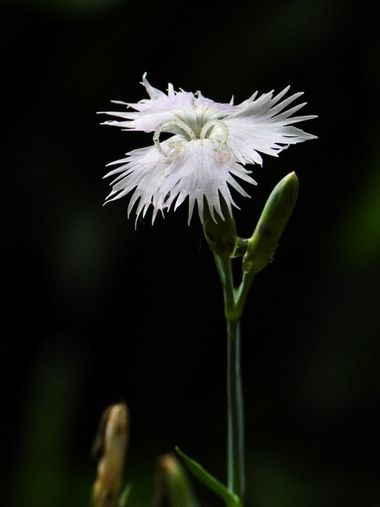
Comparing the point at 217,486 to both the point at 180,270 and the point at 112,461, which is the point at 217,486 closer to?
the point at 112,461

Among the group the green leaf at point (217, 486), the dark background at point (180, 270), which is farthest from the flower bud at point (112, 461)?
the dark background at point (180, 270)

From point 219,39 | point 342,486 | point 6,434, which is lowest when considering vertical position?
point 342,486

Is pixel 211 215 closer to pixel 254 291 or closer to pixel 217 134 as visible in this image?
pixel 217 134

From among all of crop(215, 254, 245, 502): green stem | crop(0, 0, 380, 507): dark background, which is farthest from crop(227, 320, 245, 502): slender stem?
crop(0, 0, 380, 507): dark background

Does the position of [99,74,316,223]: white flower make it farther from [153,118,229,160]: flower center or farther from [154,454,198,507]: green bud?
[154,454,198,507]: green bud

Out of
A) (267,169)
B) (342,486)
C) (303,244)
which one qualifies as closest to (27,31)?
(267,169)
